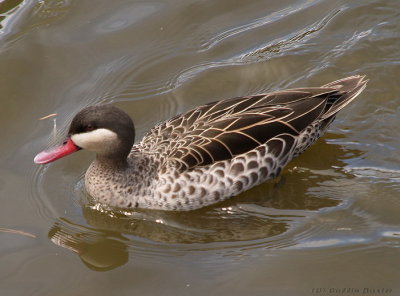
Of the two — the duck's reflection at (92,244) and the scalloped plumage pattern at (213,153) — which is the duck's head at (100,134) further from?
the duck's reflection at (92,244)

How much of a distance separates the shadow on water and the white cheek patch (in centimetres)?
80

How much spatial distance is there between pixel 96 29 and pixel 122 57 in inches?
29.6

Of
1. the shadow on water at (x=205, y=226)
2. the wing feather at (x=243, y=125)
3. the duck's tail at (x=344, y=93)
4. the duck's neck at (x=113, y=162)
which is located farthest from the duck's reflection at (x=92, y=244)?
the duck's tail at (x=344, y=93)

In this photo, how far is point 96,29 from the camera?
10578 millimetres

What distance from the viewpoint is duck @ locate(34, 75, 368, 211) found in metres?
7.82

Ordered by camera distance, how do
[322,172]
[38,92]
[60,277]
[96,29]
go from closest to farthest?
[60,277] < [322,172] < [38,92] < [96,29]

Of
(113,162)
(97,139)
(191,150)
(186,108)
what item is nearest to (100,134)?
(97,139)

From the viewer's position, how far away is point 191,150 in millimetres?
7898

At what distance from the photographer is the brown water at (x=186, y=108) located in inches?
286

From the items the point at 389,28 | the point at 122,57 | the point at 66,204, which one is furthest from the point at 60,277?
the point at 389,28

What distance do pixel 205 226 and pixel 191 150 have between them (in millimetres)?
854

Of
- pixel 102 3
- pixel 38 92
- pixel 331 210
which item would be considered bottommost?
pixel 331 210

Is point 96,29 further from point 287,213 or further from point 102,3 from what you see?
point 287,213

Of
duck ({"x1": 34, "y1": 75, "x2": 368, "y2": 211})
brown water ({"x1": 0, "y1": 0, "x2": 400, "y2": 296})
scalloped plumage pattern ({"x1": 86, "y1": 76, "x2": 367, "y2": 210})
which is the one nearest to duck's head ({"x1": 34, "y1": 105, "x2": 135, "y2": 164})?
duck ({"x1": 34, "y1": 75, "x2": 368, "y2": 211})
